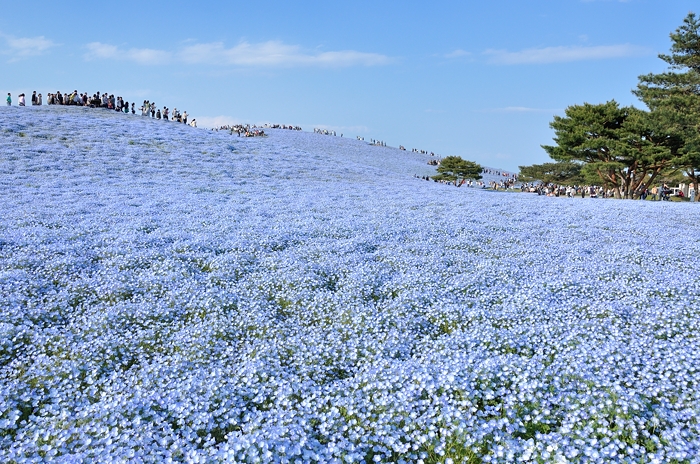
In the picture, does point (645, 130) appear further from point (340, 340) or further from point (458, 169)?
point (340, 340)

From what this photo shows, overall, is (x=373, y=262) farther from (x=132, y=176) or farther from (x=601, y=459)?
(x=132, y=176)

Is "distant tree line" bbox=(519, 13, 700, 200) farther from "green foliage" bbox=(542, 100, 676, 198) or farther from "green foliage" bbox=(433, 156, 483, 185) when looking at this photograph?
"green foliage" bbox=(433, 156, 483, 185)

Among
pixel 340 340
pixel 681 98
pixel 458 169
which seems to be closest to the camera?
pixel 340 340

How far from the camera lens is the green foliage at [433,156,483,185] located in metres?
44.8

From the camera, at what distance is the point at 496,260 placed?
10.9 meters

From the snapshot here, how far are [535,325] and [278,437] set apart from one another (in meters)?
4.39

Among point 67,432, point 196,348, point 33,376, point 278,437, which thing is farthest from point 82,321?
point 278,437

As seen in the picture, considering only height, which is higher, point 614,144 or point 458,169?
point 614,144

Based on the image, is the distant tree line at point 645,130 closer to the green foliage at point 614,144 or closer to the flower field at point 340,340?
the green foliage at point 614,144

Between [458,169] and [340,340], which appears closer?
[340,340]

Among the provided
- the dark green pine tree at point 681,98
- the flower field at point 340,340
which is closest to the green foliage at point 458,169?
the dark green pine tree at point 681,98

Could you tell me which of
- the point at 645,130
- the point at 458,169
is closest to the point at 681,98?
the point at 645,130

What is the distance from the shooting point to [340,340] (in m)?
6.73

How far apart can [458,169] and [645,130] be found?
1630 cm
